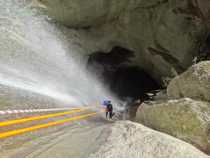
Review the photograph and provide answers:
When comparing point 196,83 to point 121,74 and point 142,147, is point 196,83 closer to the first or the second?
point 142,147

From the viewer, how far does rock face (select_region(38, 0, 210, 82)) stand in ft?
52.4

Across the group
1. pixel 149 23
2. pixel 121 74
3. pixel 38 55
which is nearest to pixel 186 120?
pixel 38 55

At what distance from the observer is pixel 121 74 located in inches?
1048

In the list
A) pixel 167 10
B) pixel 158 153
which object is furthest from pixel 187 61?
pixel 158 153

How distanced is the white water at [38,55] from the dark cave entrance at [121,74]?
2795mm

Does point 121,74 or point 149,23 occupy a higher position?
point 149,23

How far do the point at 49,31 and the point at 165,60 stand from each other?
9573 mm

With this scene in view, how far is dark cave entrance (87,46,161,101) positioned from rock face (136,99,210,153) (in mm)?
14999

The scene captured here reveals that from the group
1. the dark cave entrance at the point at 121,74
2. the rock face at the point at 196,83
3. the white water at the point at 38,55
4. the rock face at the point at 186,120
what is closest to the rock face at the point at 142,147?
the rock face at the point at 186,120

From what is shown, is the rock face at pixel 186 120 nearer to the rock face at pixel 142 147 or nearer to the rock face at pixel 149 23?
the rock face at pixel 142 147

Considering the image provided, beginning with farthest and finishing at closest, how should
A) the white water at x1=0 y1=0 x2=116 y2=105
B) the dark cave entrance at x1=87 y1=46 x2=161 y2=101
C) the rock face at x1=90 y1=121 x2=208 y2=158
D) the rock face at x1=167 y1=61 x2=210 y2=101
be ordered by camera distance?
the dark cave entrance at x1=87 y1=46 x2=161 y2=101 < the white water at x1=0 y1=0 x2=116 y2=105 < the rock face at x1=167 y1=61 x2=210 y2=101 < the rock face at x1=90 y1=121 x2=208 y2=158

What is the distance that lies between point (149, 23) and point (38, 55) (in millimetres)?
8869

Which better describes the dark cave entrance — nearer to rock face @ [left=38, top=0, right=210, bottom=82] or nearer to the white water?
rock face @ [left=38, top=0, right=210, bottom=82]

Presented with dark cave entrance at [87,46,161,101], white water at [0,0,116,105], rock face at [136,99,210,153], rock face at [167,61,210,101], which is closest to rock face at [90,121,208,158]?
rock face at [136,99,210,153]
